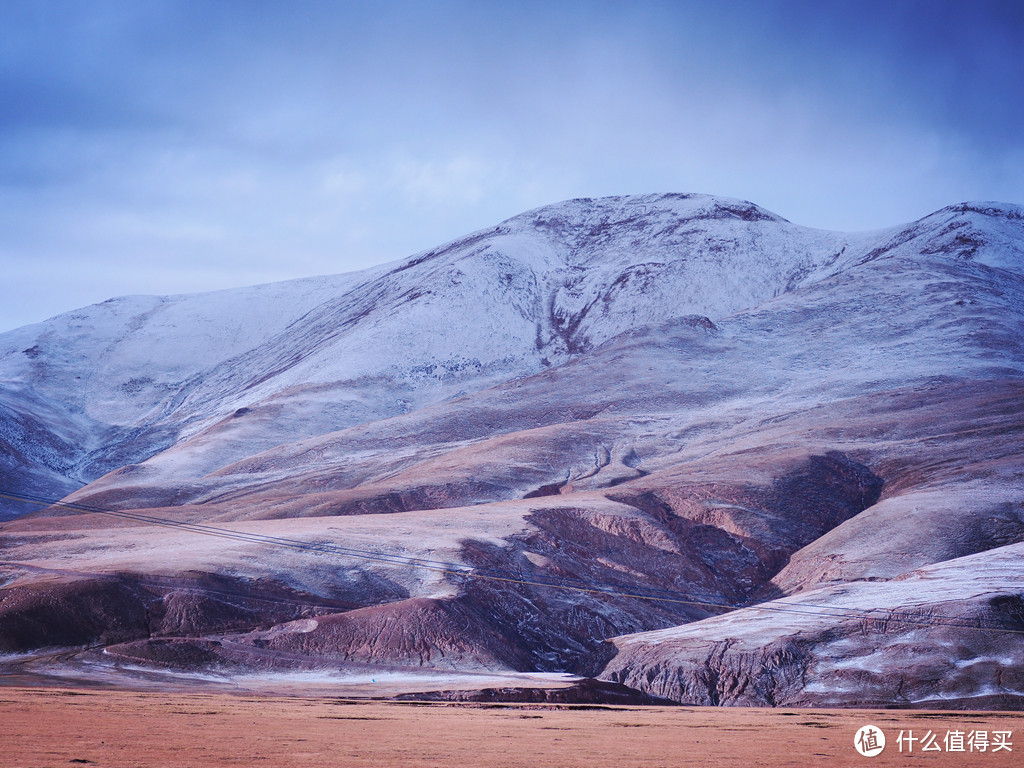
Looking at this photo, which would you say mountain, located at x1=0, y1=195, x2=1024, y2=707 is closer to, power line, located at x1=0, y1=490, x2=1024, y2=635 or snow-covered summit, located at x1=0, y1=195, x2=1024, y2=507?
power line, located at x1=0, y1=490, x2=1024, y2=635

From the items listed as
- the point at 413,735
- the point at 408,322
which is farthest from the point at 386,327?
the point at 413,735

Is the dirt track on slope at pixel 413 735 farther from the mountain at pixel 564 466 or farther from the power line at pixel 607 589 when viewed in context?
the mountain at pixel 564 466

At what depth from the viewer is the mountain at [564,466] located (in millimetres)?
39031

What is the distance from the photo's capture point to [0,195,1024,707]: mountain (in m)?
39.0

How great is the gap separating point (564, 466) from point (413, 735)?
62.2 m

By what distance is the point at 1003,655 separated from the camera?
34438 millimetres

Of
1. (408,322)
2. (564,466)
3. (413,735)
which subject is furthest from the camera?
(408,322)

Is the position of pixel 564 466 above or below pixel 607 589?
above

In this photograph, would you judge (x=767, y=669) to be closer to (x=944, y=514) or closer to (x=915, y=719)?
(x=915, y=719)

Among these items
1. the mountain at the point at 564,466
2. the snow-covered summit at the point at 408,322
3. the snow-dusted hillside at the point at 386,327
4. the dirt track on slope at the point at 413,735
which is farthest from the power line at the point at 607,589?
the snow-dusted hillside at the point at 386,327

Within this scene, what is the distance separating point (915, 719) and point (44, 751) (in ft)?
64.9

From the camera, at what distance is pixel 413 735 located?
1795 centimetres

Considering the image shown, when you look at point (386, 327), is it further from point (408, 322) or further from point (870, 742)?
point (870, 742)

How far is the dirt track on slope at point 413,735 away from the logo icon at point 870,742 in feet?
0.63
